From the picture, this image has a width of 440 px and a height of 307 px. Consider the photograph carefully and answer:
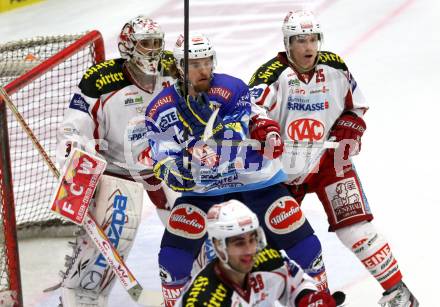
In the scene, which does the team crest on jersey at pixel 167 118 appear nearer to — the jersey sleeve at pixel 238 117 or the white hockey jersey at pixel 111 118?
the jersey sleeve at pixel 238 117

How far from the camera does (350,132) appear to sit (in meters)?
6.45

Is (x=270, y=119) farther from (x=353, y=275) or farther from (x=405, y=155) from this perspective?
(x=405, y=155)

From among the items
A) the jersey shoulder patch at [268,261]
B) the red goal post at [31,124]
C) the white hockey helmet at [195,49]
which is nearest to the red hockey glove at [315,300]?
the jersey shoulder patch at [268,261]

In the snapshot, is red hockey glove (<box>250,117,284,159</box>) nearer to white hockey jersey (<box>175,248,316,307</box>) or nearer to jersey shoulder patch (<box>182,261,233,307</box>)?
white hockey jersey (<box>175,248,316,307</box>)

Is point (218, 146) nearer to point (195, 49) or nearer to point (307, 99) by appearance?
point (195, 49)

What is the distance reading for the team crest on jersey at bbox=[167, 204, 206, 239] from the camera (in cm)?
583

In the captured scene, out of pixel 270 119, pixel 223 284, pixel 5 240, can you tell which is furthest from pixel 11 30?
pixel 223 284

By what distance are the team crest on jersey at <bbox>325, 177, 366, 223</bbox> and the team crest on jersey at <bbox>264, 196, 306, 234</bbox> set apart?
0.60 meters

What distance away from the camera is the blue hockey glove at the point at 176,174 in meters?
5.75

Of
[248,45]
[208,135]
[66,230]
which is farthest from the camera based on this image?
[248,45]

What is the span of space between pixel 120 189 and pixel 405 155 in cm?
242

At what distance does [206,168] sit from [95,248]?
2.76 feet

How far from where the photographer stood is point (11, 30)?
10.4 m

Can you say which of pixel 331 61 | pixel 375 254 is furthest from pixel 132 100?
pixel 375 254
